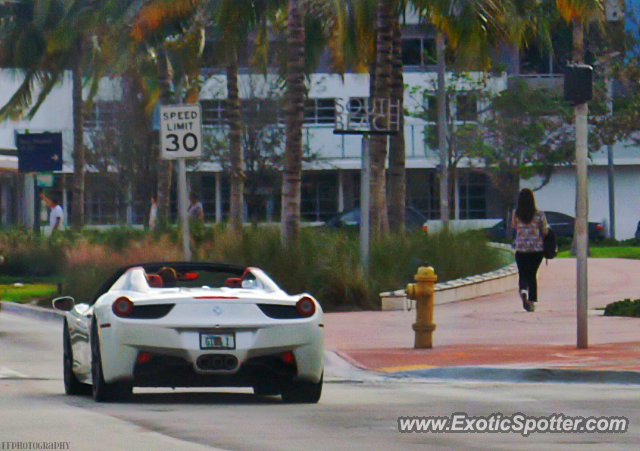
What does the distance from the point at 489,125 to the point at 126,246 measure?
1051 inches

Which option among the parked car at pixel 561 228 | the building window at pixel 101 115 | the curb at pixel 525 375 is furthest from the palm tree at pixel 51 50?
the curb at pixel 525 375

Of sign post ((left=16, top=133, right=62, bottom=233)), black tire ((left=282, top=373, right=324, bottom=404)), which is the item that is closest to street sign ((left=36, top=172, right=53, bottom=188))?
sign post ((left=16, top=133, right=62, bottom=233))

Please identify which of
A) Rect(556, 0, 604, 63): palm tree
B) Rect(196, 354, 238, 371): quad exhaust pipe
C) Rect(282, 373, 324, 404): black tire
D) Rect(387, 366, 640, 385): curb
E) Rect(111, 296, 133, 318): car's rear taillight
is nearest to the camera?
Rect(196, 354, 238, 371): quad exhaust pipe

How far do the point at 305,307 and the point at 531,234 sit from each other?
32.2 ft

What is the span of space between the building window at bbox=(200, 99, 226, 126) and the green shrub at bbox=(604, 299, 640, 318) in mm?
38976

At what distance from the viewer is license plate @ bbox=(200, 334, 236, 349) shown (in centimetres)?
1030

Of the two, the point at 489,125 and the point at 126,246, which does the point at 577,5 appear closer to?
the point at 126,246

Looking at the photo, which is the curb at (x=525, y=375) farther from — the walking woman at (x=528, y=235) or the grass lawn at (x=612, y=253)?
the grass lawn at (x=612, y=253)

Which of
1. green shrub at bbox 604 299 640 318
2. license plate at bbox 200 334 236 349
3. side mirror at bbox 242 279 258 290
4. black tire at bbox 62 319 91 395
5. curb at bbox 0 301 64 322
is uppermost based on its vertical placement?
side mirror at bbox 242 279 258 290

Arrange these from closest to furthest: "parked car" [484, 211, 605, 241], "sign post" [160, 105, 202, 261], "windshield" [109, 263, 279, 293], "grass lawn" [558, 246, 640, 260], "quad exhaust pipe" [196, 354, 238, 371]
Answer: "quad exhaust pipe" [196, 354, 238, 371]
"windshield" [109, 263, 279, 293]
"sign post" [160, 105, 202, 261]
"grass lawn" [558, 246, 640, 260]
"parked car" [484, 211, 605, 241]

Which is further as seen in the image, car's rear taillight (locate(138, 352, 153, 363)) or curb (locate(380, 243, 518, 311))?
curb (locate(380, 243, 518, 311))

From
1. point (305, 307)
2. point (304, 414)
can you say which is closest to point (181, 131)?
point (305, 307)

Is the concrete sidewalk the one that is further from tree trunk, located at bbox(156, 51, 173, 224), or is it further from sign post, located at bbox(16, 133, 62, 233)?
sign post, located at bbox(16, 133, 62, 233)

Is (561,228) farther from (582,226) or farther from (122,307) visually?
(122,307)
